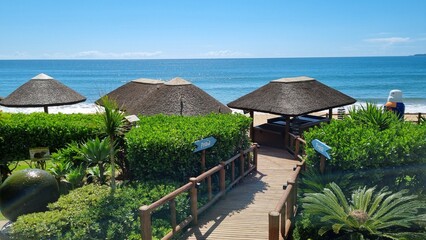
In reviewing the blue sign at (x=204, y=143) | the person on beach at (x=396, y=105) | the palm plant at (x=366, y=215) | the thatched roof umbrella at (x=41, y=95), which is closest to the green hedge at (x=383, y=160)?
the palm plant at (x=366, y=215)

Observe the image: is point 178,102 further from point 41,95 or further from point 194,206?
point 194,206

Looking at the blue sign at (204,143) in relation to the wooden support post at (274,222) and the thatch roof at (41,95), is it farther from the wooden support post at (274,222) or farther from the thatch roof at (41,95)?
the thatch roof at (41,95)

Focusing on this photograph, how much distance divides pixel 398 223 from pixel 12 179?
770 cm

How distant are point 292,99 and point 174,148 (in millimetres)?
7675

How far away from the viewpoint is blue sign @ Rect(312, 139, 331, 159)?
643 cm

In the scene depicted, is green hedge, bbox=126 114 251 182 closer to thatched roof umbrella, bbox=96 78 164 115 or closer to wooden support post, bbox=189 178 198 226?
wooden support post, bbox=189 178 198 226

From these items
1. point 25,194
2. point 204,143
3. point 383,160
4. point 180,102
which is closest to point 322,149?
point 383,160

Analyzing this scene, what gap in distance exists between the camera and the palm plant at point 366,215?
5438mm

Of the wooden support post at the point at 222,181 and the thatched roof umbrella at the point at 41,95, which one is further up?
the thatched roof umbrella at the point at 41,95

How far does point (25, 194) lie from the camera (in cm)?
798

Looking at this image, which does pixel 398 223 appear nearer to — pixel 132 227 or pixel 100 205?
pixel 132 227

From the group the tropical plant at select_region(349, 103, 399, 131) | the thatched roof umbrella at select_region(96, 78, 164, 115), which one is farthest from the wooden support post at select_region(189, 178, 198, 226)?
the thatched roof umbrella at select_region(96, 78, 164, 115)

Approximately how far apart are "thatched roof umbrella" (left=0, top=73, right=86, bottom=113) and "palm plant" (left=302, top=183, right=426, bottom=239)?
42.2 feet

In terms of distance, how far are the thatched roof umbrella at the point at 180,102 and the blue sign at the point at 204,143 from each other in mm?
4603
